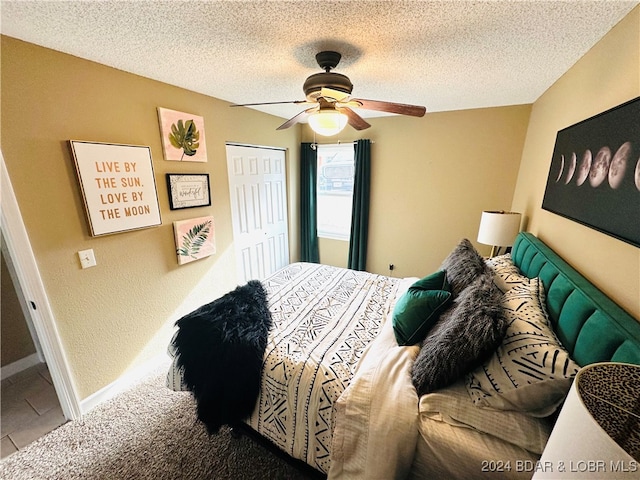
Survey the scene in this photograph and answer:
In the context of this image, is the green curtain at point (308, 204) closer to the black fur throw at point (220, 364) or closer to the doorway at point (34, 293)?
the black fur throw at point (220, 364)

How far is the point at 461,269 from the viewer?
65.1 inches

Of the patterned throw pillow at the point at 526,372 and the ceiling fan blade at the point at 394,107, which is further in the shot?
the ceiling fan blade at the point at 394,107

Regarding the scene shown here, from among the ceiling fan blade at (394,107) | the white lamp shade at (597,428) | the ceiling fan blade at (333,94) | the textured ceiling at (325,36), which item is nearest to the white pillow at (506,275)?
the white lamp shade at (597,428)

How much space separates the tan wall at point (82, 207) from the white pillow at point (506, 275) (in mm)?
2590

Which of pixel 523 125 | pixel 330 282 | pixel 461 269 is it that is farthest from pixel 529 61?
pixel 330 282

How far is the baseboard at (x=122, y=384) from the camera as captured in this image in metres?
1.88

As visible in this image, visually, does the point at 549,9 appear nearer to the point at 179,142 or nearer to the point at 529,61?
the point at 529,61

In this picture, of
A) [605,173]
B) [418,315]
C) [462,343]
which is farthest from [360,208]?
[462,343]

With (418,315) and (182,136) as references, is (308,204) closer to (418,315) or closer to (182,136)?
(182,136)

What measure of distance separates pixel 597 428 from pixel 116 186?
8.32ft

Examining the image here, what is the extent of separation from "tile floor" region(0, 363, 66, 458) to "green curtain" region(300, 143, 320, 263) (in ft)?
10.1

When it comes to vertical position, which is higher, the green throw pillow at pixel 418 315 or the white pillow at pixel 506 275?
the white pillow at pixel 506 275

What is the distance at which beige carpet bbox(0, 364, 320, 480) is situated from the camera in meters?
1.46

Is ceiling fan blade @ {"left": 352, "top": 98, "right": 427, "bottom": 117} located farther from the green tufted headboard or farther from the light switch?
the light switch
